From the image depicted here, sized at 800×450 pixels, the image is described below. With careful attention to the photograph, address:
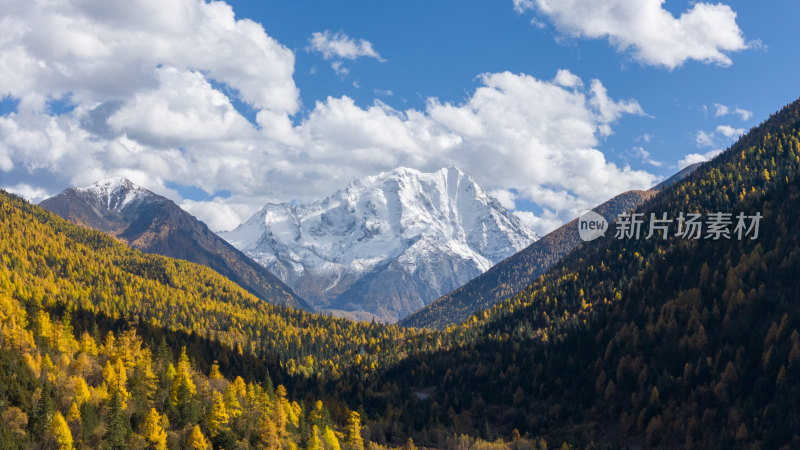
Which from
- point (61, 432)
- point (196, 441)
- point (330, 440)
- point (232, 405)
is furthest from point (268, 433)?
point (61, 432)

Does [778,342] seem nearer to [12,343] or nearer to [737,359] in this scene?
[737,359]

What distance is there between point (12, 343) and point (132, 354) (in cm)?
3598

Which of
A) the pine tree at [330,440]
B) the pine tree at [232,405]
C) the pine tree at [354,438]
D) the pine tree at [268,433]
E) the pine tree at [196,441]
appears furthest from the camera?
the pine tree at [354,438]

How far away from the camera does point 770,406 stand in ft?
542

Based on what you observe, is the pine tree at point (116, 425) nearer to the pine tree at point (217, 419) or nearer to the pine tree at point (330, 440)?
the pine tree at point (217, 419)

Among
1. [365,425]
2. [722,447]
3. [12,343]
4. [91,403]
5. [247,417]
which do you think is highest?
[12,343]

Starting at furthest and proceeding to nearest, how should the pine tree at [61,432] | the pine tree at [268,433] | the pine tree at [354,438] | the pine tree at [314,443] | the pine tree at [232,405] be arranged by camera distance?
the pine tree at [354,438] < the pine tree at [232,405] < the pine tree at [314,443] < the pine tree at [268,433] < the pine tree at [61,432]

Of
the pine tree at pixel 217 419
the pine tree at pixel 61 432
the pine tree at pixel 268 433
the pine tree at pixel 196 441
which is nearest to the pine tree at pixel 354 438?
the pine tree at pixel 268 433

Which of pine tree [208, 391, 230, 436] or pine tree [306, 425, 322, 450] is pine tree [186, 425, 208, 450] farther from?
pine tree [306, 425, 322, 450]

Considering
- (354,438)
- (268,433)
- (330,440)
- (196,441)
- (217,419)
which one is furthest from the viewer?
(354,438)

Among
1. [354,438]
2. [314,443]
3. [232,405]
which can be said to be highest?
[232,405]

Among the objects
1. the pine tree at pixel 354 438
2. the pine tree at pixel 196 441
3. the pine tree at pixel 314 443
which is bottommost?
the pine tree at pixel 354 438

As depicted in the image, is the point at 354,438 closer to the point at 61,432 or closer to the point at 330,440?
the point at 330,440

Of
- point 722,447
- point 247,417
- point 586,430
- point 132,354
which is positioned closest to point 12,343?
point 132,354
